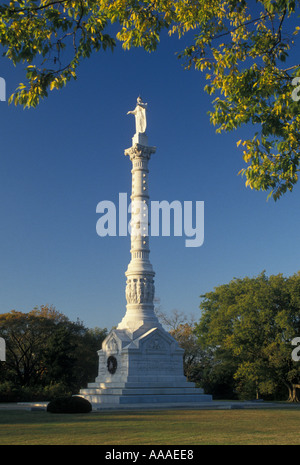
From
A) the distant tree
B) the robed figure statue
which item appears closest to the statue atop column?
the robed figure statue

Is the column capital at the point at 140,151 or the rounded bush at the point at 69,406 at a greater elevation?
the column capital at the point at 140,151

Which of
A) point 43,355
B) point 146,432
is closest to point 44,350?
point 43,355

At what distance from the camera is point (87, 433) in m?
16.5

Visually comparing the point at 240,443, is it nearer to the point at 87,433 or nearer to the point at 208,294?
the point at 87,433

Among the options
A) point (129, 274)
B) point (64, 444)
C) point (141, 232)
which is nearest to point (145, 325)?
point (129, 274)

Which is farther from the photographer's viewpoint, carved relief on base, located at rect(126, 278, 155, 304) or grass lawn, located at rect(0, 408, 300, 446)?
carved relief on base, located at rect(126, 278, 155, 304)

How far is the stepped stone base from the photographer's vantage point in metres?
37.4

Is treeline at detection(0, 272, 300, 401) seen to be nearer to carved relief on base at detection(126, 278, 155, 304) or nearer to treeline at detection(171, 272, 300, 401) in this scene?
treeline at detection(171, 272, 300, 401)

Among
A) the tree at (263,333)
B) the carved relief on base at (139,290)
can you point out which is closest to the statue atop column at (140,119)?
the carved relief on base at (139,290)

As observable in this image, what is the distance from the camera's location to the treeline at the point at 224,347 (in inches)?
1833

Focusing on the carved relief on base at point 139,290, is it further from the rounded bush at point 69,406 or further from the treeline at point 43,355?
the rounded bush at point 69,406

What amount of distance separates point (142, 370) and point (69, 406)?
542 inches

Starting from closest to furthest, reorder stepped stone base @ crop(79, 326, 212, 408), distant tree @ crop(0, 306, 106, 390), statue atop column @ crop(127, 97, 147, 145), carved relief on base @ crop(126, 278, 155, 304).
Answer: stepped stone base @ crop(79, 326, 212, 408), carved relief on base @ crop(126, 278, 155, 304), statue atop column @ crop(127, 97, 147, 145), distant tree @ crop(0, 306, 106, 390)
